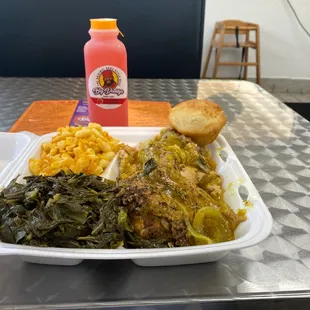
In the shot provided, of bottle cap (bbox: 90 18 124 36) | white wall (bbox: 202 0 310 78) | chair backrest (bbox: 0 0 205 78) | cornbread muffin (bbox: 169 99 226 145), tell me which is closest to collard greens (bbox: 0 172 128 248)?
cornbread muffin (bbox: 169 99 226 145)

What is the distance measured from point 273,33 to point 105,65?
4.33 m

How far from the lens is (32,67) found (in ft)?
Result: 9.61

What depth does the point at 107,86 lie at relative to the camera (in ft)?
4.83

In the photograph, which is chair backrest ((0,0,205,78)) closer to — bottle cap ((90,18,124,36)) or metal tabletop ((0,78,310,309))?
bottle cap ((90,18,124,36))

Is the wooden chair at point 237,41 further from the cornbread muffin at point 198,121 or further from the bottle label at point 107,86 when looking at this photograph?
the cornbread muffin at point 198,121

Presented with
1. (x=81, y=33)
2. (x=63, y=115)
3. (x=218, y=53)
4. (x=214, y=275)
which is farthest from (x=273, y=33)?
(x=214, y=275)

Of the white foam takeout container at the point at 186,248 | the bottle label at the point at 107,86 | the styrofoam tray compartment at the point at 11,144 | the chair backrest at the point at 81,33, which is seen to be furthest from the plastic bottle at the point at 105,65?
the chair backrest at the point at 81,33

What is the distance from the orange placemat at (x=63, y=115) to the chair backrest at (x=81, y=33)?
3.29ft

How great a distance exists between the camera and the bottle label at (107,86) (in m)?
1.44

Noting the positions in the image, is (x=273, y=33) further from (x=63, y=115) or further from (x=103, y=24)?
(x=103, y=24)

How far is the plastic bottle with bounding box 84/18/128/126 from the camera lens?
143 cm

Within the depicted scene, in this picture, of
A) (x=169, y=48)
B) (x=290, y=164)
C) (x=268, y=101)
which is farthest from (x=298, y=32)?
(x=290, y=164)

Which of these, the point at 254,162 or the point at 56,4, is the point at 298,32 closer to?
the point at 56,4

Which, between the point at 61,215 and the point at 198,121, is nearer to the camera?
the point at 61,215
